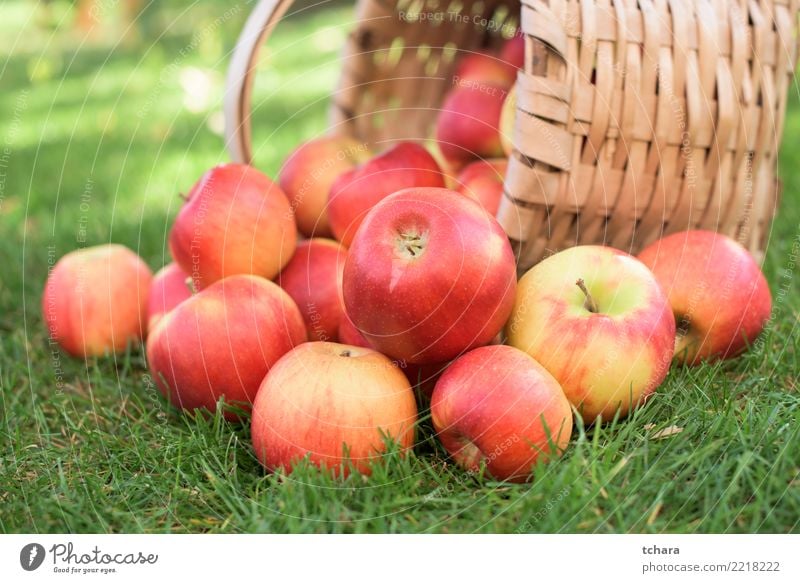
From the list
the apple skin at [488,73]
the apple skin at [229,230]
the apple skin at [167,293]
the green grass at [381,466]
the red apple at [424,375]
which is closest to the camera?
the green grass at [381,466]

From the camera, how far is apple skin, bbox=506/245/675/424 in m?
1.15

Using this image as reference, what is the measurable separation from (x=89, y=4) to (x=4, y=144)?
218 centimetres

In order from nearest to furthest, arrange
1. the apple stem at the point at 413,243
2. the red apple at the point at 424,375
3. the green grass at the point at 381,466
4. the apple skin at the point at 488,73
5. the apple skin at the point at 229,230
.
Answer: the green grass at the point at 381,466 < the apple stem at the point at 413,243 < the red apple at the point at 424,375 < the apple skin at the point at 229,230 < the apple skin at the point at 488,73

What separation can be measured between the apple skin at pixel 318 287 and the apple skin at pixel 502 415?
0.34m

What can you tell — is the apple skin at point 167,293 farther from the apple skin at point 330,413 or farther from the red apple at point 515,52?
the red apple at point 515,52

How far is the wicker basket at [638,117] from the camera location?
1.29 meters

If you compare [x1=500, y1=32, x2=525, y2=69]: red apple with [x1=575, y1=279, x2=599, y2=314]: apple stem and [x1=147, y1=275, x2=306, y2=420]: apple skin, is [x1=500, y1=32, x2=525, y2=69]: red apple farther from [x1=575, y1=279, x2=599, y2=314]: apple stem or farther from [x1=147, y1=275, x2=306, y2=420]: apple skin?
[x1=147, y1=275, x2=306, y2=420]: apple skin

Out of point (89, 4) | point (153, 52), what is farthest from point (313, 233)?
point (89, 4)

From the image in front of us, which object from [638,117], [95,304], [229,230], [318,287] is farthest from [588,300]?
[95,304]

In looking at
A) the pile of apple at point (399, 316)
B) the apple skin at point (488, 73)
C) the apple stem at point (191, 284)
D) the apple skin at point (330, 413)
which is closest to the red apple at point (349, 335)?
the pile of apple at point (399, 316)

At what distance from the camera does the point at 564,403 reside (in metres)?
1.11
